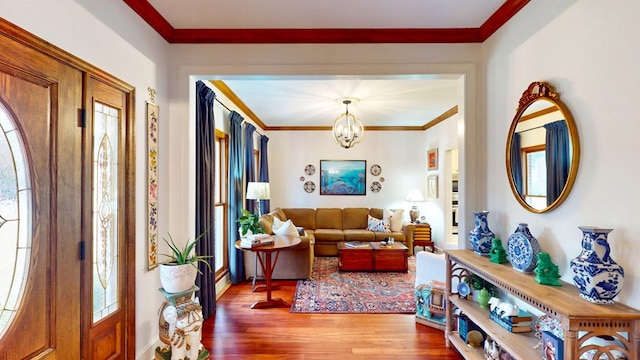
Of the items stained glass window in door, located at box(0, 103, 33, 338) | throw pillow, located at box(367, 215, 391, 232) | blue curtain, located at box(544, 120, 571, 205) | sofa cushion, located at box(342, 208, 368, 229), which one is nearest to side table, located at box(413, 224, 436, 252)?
throw pillow, located at box(367, 215, 391, 232)

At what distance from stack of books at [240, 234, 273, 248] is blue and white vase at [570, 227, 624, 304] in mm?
2936

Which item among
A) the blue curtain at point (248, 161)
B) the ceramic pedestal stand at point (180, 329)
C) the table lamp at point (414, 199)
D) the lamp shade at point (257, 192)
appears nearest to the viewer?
the ceramic pedestal stand at point (180, 329)

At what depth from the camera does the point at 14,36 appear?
1290 mm

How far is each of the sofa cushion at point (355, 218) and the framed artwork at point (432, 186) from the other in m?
1.45

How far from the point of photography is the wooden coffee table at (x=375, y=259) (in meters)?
4.80

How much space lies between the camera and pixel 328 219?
21.5ft

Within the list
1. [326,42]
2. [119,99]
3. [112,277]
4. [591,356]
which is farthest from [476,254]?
[119,99]

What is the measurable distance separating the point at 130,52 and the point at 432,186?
5.87m

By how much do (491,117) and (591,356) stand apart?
5.70 ft

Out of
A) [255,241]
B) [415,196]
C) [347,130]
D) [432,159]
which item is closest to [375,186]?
[415,196]

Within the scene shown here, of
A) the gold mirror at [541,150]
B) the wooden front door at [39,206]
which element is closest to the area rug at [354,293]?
the gold mirror at [541,150]

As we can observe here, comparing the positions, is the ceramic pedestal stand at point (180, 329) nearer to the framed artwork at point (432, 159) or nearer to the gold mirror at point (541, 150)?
the gold mirror at point (541, 150)

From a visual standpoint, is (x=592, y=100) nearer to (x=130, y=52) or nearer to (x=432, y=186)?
(x=130, y=52)

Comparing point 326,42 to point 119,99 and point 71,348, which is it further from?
point 71,348
